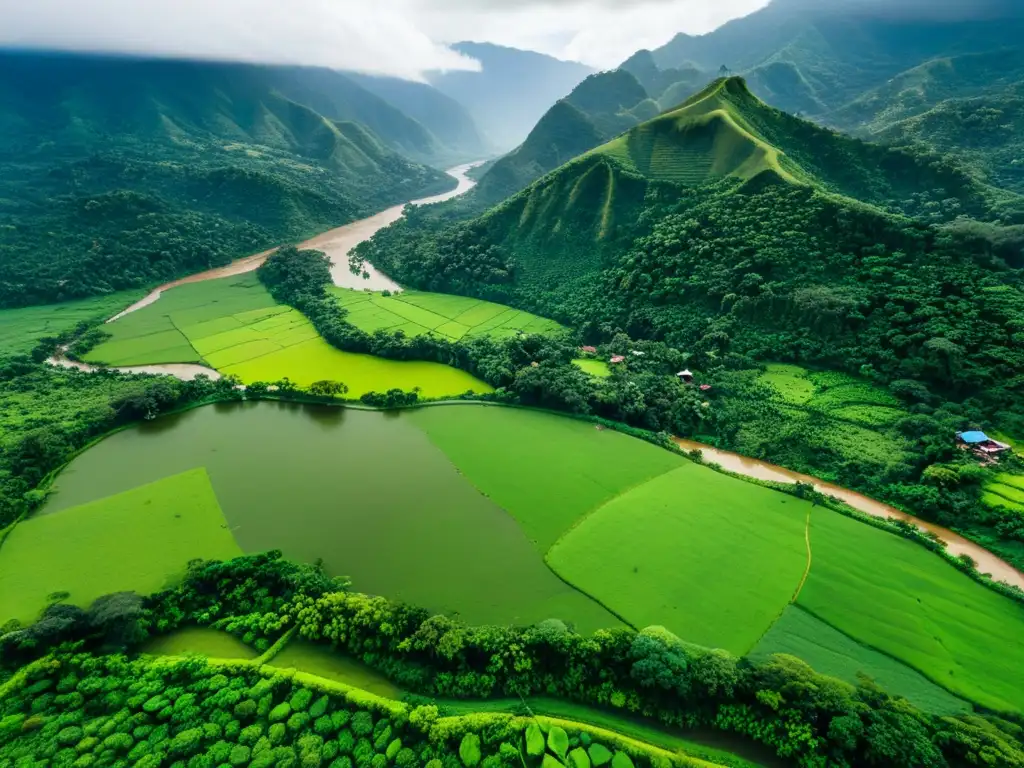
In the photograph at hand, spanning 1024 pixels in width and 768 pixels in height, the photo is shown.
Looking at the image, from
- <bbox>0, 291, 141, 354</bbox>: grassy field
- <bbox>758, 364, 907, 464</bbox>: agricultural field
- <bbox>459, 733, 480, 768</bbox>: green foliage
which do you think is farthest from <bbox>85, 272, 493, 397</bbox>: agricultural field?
<bbox>459, 733, 480, 768</bbox>: green foliage

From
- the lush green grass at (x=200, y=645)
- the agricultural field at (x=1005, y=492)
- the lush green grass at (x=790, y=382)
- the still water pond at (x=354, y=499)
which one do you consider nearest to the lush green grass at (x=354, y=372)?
the still water pond at (x=354, y=499)

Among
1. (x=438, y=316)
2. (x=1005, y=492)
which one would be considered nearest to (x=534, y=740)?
(x=1005, y=492)

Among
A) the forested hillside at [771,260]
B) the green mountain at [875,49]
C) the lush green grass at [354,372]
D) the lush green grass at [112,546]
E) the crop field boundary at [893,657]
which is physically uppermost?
the green mountain at [875,49]

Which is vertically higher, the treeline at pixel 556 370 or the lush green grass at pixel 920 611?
the treeline at pixel 556 370

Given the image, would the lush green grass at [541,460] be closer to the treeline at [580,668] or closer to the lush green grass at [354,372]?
the lush green grass at [354,372]

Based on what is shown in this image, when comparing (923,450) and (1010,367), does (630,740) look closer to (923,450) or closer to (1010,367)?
(923,450)

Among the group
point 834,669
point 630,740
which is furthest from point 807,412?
point 630,740
